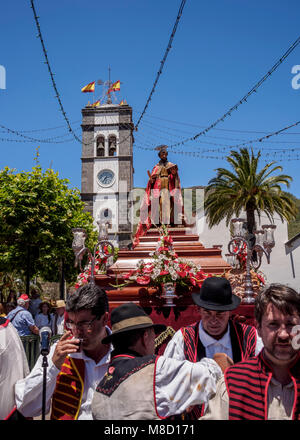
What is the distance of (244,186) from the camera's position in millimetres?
21453

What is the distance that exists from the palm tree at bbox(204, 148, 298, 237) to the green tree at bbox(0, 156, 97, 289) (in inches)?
312

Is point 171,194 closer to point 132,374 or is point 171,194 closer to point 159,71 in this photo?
point 159,71

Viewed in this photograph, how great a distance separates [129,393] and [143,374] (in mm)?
119

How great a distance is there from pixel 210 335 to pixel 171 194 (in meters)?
7.88

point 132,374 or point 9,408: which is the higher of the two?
point 132,374

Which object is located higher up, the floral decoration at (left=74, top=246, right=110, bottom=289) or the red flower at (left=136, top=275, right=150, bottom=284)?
the floral decoration at (left=74, top=246, right=110, bottom=289)

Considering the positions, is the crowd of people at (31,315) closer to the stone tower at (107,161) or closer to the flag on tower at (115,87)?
the stone tower at (107,161)

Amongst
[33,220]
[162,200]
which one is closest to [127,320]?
[162,200]

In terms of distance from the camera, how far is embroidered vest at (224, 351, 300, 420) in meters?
1.98

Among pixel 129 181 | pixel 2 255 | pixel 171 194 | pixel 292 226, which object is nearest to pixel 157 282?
pixel 171 194

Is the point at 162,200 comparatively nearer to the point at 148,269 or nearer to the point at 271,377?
the point at 148,269

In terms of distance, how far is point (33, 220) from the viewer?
17.7 m

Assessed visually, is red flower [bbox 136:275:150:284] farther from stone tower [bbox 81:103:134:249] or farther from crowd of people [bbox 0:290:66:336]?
stone tower [bbox 81:103:134:249]

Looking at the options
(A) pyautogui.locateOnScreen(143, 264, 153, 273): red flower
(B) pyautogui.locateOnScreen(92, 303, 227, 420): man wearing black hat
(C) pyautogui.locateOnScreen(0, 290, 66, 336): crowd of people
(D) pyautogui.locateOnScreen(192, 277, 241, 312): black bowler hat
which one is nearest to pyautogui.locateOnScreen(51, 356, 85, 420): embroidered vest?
(B) pyautogui.locateOnScreen(92, 303, 227, 420): man wearing black hat
